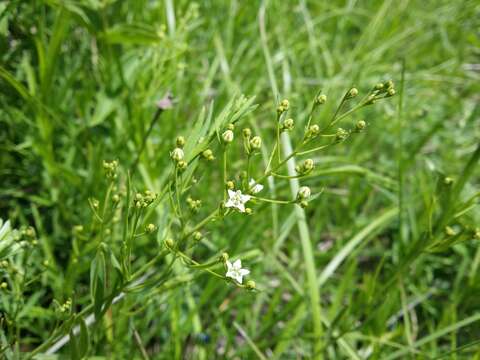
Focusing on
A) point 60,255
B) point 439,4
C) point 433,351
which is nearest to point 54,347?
point 60,255

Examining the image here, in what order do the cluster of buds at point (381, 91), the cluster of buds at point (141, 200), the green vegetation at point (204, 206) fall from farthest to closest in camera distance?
the green vegetation at point (204, 206) → the cluster of buds at point (381, 91) → the cluster of buds at point (141, 200)

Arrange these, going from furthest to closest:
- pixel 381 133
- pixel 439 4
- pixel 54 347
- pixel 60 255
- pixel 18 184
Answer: pixel 439 4 → pixel 381 133 → pixel 18 184 → pixel 60 255 → pixel 54 347

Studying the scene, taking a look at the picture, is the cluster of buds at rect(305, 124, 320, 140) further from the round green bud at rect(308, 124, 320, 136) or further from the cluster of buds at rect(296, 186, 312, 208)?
the cluster of buds at rect(296, 186, 312, 208)

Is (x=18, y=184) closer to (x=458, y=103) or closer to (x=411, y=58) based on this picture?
(x=458, y=103)

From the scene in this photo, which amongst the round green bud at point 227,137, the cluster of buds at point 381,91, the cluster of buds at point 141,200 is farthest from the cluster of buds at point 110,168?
the cluster of buds at point 381,91

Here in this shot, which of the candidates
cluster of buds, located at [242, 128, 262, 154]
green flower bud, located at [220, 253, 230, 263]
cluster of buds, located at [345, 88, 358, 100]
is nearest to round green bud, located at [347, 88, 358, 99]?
cluster of buds, located at [345, 88, 358, 100]

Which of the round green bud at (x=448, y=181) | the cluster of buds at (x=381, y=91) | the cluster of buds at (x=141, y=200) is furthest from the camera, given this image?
the round green bud at (x=448, y=181)

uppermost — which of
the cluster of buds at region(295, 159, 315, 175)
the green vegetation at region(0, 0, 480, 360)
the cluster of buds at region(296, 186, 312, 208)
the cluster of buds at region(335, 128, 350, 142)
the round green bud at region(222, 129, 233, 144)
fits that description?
the round green bud at region(222, 129, 233, 144)

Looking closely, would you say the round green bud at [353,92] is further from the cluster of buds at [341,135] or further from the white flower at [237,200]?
the white flower at [237,200]
